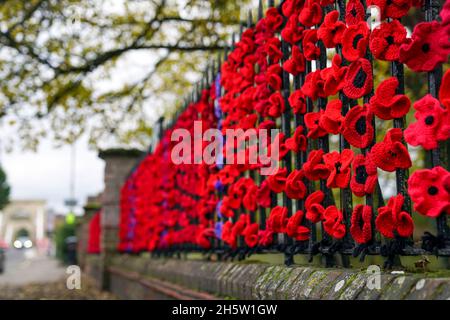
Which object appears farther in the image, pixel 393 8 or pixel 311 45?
pixel 311 45

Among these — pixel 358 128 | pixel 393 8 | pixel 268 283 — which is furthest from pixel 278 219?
pixel 393 8

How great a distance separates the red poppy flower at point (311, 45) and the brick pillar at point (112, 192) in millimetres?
8184


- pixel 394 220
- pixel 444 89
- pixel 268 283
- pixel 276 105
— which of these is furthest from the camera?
pixel 276 105

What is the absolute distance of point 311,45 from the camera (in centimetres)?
360

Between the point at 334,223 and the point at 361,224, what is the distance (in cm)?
22

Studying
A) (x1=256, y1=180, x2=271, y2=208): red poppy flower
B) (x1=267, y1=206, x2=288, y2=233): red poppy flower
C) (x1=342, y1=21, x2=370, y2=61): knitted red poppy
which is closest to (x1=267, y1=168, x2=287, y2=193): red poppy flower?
(x1=267, y1=206, x2=288, y2=233): red poppy flower

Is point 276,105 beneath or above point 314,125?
above

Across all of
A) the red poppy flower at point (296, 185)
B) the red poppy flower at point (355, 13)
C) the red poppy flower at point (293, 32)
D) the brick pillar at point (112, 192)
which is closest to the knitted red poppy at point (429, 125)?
the red poppy flower at point (355, 13)

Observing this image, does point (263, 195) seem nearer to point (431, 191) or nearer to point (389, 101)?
point (389, 101)

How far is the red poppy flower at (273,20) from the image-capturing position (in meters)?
4.24

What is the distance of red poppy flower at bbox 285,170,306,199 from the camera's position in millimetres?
3607

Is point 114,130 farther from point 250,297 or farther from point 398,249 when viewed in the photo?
point 398,249

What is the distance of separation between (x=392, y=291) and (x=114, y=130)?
11473 mm

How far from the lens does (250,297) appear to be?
3.94 meters
